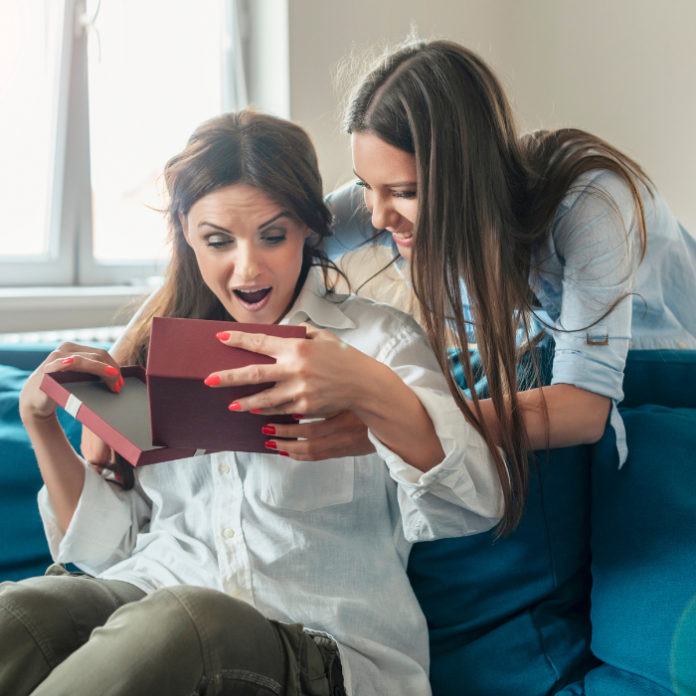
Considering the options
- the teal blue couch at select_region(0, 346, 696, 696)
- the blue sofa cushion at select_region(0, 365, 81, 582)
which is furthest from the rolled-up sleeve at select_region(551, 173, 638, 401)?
the blue sofa cushion at select_region(0, 365, 81, 582)

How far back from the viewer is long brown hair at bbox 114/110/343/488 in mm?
986

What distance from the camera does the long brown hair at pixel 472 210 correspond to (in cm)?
87

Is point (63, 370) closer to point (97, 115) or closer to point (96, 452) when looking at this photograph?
point (96, 452)

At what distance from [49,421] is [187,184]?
43 centimetres

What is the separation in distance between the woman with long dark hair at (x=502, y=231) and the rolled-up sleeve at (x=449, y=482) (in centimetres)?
3

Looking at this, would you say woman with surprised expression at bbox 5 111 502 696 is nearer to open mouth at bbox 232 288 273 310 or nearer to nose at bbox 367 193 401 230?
open mouth at bbox 232 288 273 310

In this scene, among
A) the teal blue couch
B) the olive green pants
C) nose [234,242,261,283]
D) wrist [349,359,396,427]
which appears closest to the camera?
the olive green pants

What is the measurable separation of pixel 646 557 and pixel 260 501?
0.55 meters

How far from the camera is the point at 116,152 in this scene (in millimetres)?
2191

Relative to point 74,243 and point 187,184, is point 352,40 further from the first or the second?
point 187,184

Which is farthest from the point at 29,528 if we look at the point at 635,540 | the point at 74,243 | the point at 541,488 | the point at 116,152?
the point at 116,152

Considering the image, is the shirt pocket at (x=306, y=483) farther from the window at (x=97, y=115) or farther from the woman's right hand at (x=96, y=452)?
the window at (x=97, y=115)

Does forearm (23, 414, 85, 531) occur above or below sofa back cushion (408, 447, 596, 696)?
above

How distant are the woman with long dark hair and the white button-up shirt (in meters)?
0.07
